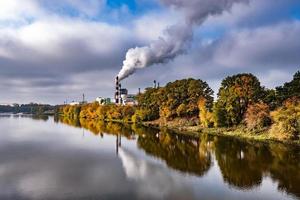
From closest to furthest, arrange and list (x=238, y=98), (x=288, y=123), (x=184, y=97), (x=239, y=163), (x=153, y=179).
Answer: (x=153, y=179) → (x=239, y=163) → (x=288, y=123) → (x=238, y=98) → (x=184, y=97)

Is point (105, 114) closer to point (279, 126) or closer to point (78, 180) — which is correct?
point (279, 126)

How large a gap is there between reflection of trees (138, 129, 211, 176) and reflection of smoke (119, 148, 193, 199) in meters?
2.68

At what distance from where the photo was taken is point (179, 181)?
30.2 meters

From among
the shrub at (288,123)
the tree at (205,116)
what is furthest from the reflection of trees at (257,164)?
the tree at (205,116)

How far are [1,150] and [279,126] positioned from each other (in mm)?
40619

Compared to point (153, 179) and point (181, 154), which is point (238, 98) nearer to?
point (181, 154)

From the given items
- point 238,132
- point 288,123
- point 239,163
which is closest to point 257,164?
point 239,163

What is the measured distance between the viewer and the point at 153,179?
31.0 metres

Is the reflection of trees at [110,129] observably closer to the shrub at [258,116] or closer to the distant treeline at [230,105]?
the distant treeline at [230,105]

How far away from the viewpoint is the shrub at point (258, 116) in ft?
201

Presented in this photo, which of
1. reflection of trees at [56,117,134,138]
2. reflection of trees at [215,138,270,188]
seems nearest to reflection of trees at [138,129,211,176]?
reflection of trees at [215,138,270,188]

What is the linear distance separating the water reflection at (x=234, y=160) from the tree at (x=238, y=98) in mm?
12647

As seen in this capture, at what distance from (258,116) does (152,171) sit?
32958 millimetres

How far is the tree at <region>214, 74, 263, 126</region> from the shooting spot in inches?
2719
